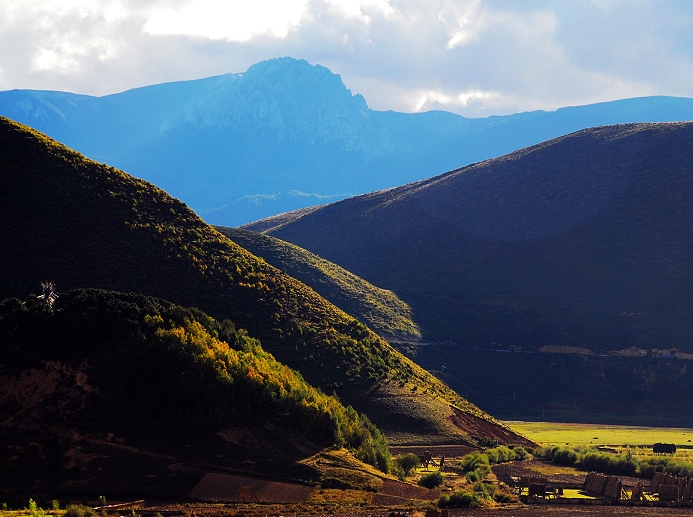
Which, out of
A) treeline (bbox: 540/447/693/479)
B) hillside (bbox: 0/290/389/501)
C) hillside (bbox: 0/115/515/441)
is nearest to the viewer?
hillside (bbox: 0/290/389/501)

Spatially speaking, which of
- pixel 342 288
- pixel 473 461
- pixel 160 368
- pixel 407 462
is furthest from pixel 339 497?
pixel 342 288

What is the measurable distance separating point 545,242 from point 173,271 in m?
92.0

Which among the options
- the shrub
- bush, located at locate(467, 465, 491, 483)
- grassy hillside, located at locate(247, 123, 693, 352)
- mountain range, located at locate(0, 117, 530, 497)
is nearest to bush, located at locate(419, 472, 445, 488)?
mountain range, located at locate(0, 117, 530, 497)

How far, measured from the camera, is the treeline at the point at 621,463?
187ft

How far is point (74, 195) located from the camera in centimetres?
7044

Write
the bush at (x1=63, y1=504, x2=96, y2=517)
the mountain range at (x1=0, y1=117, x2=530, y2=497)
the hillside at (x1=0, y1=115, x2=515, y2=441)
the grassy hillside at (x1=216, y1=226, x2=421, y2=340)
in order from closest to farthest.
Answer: the bush at (x1=63, y1=504, x2=96, y2=517)
the mountain range at (x1=0, y1=117, x2=530, y2=497)
the hillside at (x1=0, y1=115, x2=515, y2=441)
the grassy hillside at (x1=216, y1=226, x2=421, y2=340)

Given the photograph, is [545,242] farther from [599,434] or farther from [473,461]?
[473,461]

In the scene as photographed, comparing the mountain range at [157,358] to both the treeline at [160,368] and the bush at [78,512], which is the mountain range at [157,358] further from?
the bush at [78,512]

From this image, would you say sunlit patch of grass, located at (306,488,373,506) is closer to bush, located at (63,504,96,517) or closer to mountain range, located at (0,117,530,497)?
mountain range, located at (0,117,530,497)

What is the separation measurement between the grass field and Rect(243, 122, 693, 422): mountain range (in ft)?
32.2

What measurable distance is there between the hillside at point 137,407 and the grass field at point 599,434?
31216mm

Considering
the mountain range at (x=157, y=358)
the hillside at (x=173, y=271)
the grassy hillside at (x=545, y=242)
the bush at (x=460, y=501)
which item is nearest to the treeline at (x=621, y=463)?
the mountain range at (x=157, y=358)

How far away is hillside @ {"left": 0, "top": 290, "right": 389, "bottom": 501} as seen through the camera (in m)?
43.9

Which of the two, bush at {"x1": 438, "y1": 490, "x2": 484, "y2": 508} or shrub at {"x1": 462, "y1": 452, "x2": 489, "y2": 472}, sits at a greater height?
shrub at {"x1": 462, "y1": 452, "x2": 489, "y2": 472}
